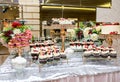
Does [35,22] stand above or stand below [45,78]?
above

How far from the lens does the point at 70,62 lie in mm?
3066

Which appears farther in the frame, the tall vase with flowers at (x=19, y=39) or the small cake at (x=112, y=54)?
the small cake at (x=112, y=54)

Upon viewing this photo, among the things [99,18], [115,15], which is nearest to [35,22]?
[99,18]

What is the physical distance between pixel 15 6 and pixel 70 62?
6.15 metres

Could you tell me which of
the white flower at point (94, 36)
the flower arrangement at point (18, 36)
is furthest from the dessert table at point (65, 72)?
the white flower at point (94, 36)

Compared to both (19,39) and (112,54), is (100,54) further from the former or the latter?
(19,39)

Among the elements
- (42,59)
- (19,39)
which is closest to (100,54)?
(42,59)

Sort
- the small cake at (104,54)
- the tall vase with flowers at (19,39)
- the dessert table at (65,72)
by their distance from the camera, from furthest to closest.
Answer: the small cake at (104,54) < the tall vase with flowers at (19,39) < the dessert table at (65,72)

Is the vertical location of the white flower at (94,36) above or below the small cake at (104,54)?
above

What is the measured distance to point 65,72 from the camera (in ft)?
8.54

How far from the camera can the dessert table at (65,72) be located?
242cm

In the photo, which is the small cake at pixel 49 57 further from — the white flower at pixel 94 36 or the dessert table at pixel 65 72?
the white flower at pixel 94 36

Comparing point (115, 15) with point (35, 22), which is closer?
point (115, 15)

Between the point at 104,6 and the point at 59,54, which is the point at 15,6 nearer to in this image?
the point at 104,6
